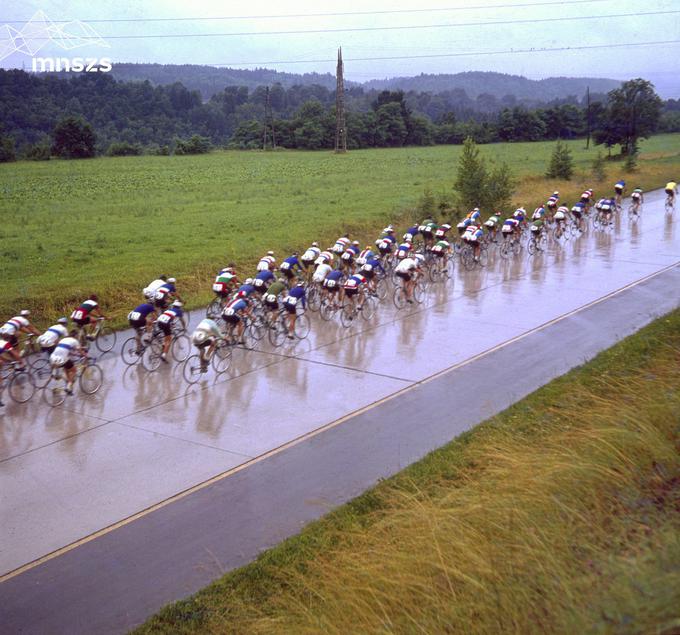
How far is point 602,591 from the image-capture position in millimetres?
4391

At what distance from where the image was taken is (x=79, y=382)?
51.0 ft

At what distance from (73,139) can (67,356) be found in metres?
57.0

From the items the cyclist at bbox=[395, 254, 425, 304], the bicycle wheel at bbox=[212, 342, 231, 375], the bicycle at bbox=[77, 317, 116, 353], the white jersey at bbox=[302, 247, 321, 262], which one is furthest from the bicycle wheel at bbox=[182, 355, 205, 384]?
the cyclist at bbox=[395, 254, 425, 304]

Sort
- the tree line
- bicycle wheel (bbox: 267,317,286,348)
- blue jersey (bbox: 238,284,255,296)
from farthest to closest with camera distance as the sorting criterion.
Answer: the tree line
bicycle wheel (bbox: 267,317,286,348)
blue jersey (bbox: 238,284,255,296)

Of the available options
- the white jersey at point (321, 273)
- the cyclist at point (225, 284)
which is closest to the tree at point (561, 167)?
the white jersey at point (321, 273)

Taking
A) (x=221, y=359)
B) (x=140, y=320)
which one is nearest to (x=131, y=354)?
(x=140, y=320)

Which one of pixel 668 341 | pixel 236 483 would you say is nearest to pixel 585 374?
pixel 668 341

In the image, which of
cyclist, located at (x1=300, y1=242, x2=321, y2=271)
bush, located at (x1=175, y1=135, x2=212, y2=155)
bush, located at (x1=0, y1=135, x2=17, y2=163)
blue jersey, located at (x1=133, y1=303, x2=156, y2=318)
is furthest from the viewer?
bush, located at (x1=175, y1=135, x2=212, y2=155)

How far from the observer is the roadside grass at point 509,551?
14.9 ft

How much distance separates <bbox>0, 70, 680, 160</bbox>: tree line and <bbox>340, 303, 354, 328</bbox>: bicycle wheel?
48.2 meters

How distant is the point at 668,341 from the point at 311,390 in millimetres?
A: 6963

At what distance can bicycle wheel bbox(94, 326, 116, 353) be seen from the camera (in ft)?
60.9

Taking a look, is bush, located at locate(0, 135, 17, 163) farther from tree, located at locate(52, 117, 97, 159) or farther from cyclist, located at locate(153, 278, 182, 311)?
cyclist, located at locate(153, 278, 182, 311)

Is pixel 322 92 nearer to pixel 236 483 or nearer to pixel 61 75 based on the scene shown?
pixel 61 75
